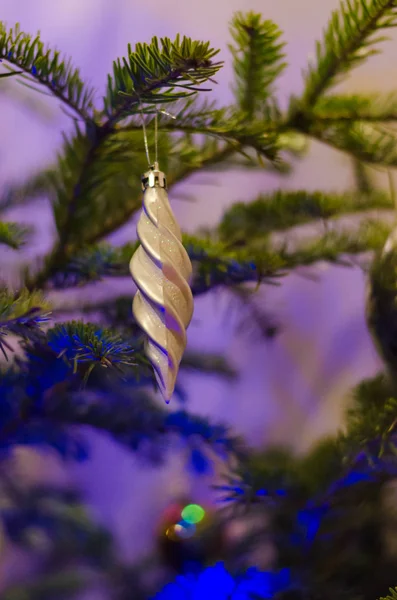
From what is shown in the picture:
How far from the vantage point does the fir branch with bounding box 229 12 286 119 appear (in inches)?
12.9

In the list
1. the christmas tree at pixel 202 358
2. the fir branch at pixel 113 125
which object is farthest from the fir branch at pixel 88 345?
the fir branch at pixel 113 125

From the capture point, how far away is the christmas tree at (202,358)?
310mm

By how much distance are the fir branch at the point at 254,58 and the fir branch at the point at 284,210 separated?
77mm

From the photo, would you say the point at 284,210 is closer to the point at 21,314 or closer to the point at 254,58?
the point at 254,58

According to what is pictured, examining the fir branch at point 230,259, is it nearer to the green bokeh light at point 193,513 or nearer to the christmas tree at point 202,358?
the christmas tree at point 202,358

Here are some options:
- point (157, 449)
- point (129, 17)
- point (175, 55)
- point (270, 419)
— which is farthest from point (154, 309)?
point (129, 17)

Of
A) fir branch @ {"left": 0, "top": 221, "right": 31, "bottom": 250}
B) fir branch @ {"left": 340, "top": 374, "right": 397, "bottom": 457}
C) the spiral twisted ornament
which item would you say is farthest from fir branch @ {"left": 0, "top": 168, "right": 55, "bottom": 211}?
fir branch @ {"left": 340, "top": 374, "right": 397, "bottom": 457}

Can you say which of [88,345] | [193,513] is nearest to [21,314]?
[88,345]

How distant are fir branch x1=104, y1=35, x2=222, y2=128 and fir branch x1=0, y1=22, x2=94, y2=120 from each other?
0.08 ft

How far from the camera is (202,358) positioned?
1.62 ft

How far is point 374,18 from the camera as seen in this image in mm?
309

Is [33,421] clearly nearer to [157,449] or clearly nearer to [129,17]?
[157,449]

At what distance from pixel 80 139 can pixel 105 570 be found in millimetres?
358

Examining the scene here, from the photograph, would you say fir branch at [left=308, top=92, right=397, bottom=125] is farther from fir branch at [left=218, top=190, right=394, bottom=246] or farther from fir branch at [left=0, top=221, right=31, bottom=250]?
fir branch at [left=0, top=221, right=31, bottom=250]
